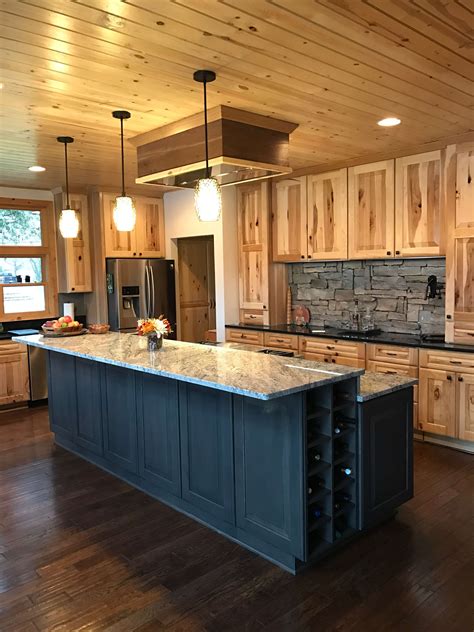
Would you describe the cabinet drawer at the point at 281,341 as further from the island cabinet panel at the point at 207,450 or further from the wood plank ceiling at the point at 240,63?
the island cabinet panel at the point at 207,450

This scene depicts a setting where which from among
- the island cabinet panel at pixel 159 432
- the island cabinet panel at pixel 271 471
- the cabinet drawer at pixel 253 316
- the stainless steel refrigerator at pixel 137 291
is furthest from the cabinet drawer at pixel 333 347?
the island cabinet panel at pixel 271 471

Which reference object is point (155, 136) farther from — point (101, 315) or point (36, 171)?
point (101, 315)

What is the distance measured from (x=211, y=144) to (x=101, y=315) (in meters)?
3.54

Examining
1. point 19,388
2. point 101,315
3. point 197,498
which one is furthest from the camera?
point 101,315

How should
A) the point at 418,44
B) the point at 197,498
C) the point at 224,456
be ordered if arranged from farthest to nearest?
the point at 197,498 → the point at 224,456 → the point at 418,44

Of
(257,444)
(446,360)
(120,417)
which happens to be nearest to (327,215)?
(446,360)

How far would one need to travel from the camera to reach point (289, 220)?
18.6 feet

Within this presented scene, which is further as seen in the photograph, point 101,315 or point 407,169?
point 101,315

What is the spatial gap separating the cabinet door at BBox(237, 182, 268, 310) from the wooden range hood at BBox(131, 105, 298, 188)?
193cm

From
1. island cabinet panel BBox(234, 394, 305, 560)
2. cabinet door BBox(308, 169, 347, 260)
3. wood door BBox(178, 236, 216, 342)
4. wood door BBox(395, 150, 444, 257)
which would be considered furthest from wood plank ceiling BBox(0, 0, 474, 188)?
wood door BBox(178, 236, 216, 342)

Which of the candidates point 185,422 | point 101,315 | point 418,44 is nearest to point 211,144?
point 418,44

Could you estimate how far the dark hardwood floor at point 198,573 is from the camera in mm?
2289

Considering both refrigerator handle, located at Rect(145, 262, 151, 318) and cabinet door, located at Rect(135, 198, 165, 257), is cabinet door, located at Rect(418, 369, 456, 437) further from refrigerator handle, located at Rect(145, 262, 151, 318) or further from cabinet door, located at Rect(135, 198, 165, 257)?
cabinet door, located at Rect(135, 198, 165, 257)

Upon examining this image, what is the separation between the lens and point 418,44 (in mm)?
2463
